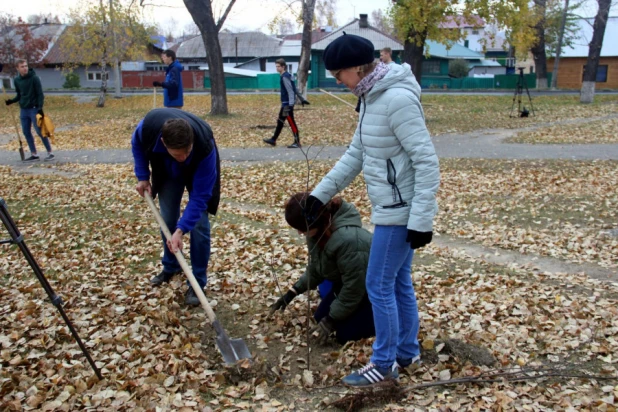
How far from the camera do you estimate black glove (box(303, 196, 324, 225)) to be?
340 centimetres

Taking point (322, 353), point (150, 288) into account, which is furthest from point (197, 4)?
point (322, 353)

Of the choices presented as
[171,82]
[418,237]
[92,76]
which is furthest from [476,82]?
[418,237]

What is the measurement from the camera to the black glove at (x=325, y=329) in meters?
3.94

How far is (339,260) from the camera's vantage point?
3578mm

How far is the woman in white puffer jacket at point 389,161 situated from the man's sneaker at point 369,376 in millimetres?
231

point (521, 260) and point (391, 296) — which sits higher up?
point (391, 296)

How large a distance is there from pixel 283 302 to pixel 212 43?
17.4m

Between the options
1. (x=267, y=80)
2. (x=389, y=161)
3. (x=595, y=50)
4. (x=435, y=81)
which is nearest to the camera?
(x=389, y=161)

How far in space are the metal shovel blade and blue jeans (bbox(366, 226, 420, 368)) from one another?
907 mm

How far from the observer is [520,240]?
625 cm

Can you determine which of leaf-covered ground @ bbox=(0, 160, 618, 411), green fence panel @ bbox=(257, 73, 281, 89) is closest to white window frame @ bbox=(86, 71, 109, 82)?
green fence panel @ bbox=(257, 73, 281, 89)

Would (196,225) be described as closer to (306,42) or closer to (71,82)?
(306,42)

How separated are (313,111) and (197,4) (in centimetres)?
557

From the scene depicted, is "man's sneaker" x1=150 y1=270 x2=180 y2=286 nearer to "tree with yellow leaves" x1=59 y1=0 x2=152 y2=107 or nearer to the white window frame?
"tree with yellow leaves" x1=59 y1=0 x2=152 y2=107
